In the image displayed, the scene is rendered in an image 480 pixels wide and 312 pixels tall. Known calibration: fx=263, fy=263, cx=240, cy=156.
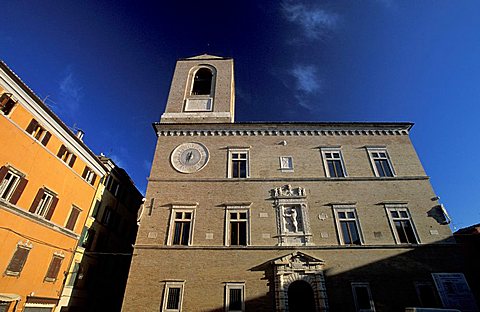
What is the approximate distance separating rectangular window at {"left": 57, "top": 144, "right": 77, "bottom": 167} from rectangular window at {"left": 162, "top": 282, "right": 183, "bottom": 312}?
11877mm

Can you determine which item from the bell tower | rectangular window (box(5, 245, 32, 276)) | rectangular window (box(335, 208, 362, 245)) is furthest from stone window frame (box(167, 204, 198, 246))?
rectangular window (box(335, 208, 362, 245))

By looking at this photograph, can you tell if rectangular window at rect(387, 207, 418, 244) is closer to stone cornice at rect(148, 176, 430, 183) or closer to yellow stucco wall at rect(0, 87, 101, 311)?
stone cornice at rect(148, 176, 430, 183)

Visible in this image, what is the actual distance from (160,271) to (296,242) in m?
8.42

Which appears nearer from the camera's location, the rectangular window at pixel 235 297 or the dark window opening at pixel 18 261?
the rectangular window at pixel 235 297

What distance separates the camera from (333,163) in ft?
64.6

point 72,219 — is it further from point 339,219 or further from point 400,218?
point 400,218

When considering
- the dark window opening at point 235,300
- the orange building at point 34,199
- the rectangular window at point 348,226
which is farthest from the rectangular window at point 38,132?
the rectangular window at point 348,226

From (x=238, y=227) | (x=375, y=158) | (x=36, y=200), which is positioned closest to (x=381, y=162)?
(x=375, y=158)

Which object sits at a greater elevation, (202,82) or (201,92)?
(202,82)

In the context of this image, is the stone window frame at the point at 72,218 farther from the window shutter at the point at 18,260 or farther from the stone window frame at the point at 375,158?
the stone window frame at the point at 375,158

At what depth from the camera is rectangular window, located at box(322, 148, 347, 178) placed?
757 inches

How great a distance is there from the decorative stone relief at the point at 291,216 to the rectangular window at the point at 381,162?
238 inches

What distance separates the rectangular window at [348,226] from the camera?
653 inches

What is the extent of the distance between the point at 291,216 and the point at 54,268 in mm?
16349
